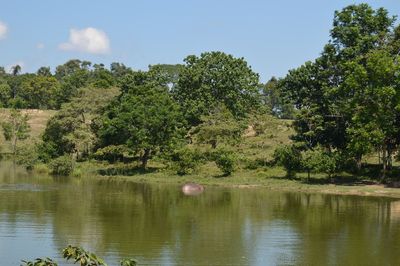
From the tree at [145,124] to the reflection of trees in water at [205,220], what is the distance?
889 cm

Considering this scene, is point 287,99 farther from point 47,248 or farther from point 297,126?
point 47,248

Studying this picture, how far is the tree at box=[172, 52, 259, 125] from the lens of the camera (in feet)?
208

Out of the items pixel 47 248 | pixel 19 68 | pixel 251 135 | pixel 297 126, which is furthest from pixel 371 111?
pixel 19 68

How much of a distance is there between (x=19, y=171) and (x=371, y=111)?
3119 centimetres

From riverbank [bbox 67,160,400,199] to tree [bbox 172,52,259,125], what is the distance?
12036 millimetres

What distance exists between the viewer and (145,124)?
51.9 meters

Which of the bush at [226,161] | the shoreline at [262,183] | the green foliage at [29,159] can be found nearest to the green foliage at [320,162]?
the shoreline at [262,183]

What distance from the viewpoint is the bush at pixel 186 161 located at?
50.2 metres

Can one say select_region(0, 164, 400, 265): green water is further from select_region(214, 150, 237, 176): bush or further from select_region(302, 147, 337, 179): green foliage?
select_region(214, 150, 237, 176): bush

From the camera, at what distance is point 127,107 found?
5388 centimetres

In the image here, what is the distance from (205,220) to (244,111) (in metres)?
35.5

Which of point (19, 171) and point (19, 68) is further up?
point (19, 68)

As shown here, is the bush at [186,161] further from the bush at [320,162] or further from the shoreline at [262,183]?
the bush at [320,162]

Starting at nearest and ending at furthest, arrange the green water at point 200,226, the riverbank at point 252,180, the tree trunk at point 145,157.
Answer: the green water at point 200,226
the riverbank at point 252,180
the tree trunk at point 145,157
